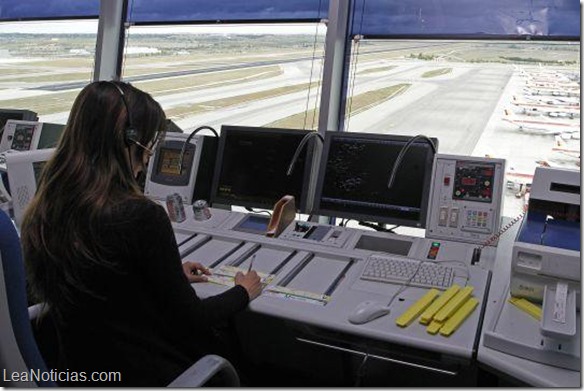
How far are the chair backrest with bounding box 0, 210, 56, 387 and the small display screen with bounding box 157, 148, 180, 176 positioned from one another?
1.61 metres

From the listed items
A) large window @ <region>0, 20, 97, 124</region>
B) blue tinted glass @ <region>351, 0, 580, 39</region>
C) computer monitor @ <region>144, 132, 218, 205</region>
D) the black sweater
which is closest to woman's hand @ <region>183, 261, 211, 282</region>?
the black sweater

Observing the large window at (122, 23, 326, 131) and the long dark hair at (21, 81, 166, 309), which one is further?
the large window at (122, 23, 326, 131)

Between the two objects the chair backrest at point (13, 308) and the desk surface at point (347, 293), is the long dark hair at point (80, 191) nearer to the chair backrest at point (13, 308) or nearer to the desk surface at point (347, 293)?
the chair backrest at point (13, 308)

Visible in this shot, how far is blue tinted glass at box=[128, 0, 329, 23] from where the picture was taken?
9.81 feet

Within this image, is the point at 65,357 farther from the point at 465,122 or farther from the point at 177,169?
the point at 465,122

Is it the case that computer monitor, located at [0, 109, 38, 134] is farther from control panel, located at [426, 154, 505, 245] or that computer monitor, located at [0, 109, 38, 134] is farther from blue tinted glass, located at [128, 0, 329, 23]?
control panel, located at [426, 154, 505, 245]

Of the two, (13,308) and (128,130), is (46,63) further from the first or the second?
(13,308)

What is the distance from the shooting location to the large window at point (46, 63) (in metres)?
4.08

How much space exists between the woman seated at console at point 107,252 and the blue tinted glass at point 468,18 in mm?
1963

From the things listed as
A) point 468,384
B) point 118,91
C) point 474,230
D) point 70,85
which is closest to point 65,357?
point 118,91

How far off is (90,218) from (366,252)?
3.51 ft

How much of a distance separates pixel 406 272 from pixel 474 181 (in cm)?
56

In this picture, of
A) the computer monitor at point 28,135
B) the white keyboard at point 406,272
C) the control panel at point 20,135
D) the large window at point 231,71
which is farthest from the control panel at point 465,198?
the control panel at point 20,135

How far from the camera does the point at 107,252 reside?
3.55 feet
